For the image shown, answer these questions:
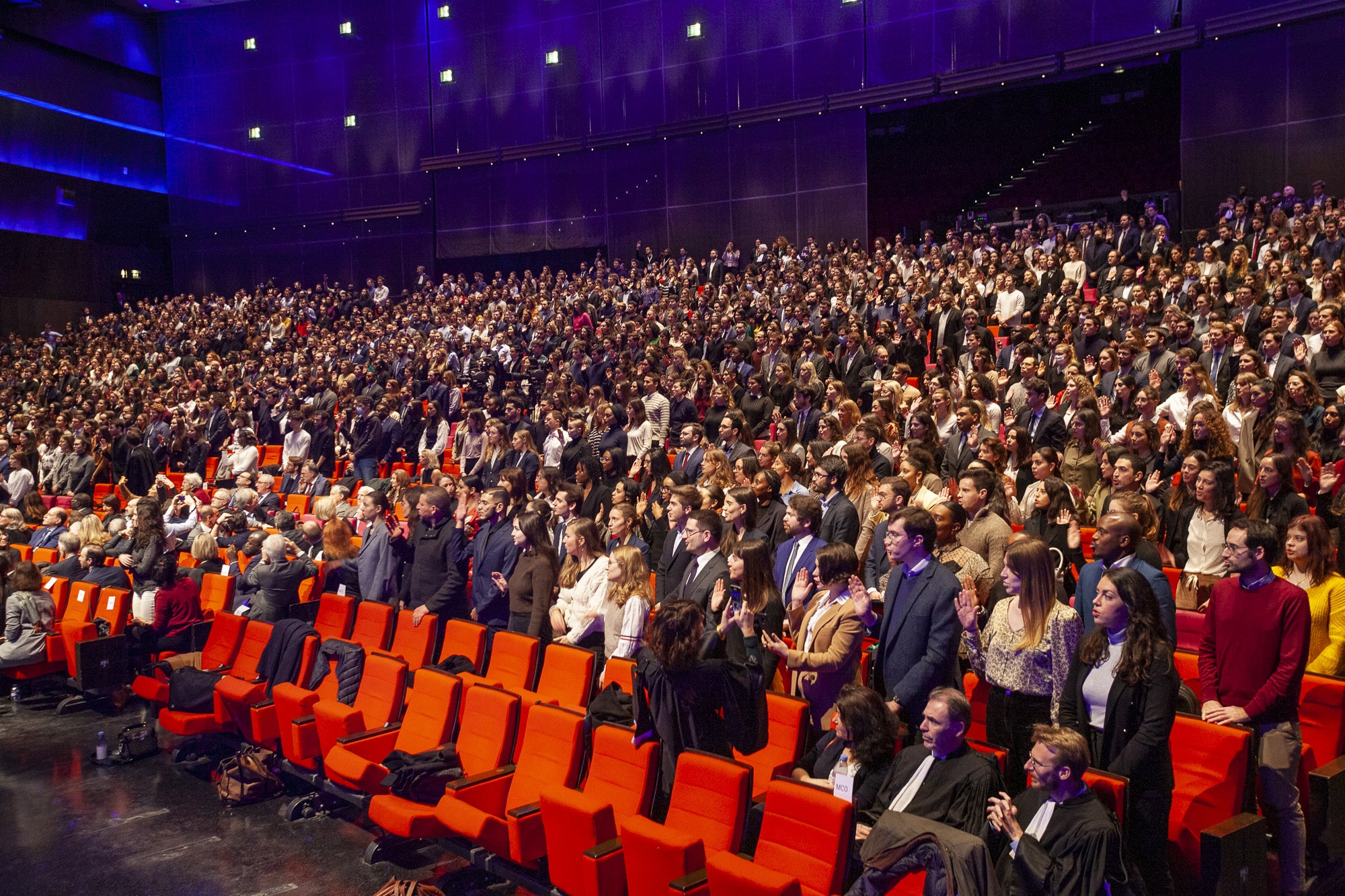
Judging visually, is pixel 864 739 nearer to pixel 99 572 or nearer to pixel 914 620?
pixel 914 620

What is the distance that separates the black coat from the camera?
10.0 feet

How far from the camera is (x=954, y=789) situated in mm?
3020

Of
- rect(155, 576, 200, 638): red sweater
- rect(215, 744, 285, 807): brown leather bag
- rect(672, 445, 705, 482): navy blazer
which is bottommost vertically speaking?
rect(215, 744, 285, 807): brown leather bag

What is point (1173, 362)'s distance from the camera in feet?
24.3

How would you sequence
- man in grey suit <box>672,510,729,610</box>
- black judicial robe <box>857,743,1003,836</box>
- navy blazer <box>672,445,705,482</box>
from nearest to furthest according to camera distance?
black judicial robe <box>857,743,1003,836</box>
man in grey suit <box>672,510,729,610</box>
navy blazer <box>672,445,705,482</box>

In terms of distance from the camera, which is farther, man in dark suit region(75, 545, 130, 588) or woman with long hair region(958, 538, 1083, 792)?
man in dark suit region(75, 545, 130, 588)

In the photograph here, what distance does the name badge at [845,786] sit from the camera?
3.23 m

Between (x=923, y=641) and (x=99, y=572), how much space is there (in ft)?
20.5

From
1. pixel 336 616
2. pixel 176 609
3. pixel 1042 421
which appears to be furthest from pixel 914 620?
pixel 176 609

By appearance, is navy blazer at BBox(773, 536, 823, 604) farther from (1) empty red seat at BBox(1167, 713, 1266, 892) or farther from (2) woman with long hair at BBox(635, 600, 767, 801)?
(1) empty red seat at BBox(1167, 713, 1266, 892)

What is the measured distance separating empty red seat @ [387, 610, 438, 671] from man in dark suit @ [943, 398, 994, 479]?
3.20 metres

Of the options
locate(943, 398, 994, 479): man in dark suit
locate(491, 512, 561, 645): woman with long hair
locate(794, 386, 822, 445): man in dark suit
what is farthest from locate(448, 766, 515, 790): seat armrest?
locate(794, 386, 822, 445): man in dark suit

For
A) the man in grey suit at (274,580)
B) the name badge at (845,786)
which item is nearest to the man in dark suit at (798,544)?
the name badge at (845,786)

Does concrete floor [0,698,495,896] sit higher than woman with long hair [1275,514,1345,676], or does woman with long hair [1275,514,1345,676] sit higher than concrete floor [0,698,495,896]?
woman with long hair [1275,514,1345,676]
